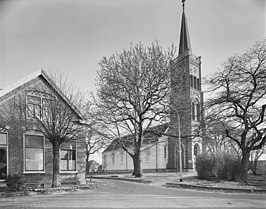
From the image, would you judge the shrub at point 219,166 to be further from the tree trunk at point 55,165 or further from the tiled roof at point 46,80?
the tree trunk at point 55,165

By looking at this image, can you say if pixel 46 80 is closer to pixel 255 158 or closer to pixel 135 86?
pixel 135 86

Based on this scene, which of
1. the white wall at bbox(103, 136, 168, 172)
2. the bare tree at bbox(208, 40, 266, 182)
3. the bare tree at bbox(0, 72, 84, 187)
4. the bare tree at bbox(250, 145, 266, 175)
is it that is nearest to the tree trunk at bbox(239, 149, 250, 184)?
the bare tree at bbox(208, 40, 266, 182)

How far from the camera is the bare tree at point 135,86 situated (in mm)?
26516

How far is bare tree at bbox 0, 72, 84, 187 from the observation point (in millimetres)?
17922

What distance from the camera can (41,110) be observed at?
1817 centimetres

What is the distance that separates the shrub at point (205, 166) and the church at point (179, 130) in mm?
1581

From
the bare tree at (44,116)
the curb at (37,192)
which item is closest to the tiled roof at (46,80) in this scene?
the bare tree at (44,116)

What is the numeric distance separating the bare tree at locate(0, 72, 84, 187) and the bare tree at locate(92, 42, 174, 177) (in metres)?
8.18

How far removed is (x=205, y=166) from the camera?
25766 mm

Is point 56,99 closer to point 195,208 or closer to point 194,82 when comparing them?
point 195,208

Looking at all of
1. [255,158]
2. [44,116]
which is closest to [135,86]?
[44,116]

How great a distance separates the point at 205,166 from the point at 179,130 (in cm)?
354

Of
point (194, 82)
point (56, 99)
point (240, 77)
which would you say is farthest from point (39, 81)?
point (194, 82)

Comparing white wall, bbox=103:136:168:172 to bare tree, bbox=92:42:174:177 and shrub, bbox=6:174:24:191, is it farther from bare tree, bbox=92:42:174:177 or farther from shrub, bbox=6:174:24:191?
shrub, bbox=6:174:24:191
